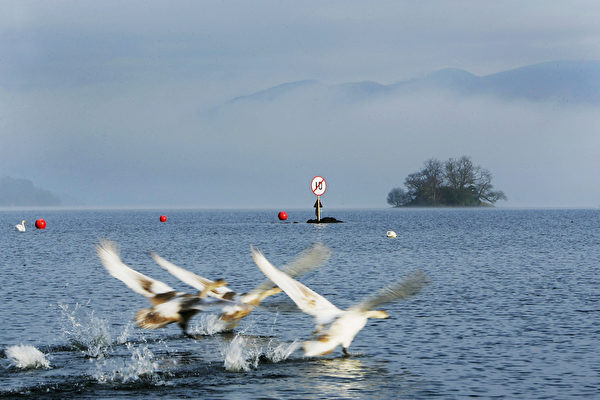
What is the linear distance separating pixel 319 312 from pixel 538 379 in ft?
17.1

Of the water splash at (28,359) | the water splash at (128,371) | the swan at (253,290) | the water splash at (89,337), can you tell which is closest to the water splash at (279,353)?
the swan at (253,290)

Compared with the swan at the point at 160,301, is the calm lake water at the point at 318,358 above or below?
below

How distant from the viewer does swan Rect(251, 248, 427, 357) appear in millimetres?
17531

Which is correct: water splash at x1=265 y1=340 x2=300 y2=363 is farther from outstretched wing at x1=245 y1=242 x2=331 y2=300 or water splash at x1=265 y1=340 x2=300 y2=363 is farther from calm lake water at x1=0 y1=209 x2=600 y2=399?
outstretched wing at x1=245 y1=242 x2=331 y2=300

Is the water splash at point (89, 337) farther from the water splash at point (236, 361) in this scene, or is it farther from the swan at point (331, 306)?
the swan at point (331, 306)

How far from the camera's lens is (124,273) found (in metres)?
18.0

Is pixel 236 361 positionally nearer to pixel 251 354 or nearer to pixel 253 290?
pixel 251 354

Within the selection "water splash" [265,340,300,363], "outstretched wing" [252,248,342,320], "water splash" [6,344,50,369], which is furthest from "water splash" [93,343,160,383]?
"outstretched wing" [252,248,342,320]

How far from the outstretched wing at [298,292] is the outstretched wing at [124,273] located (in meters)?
2.55

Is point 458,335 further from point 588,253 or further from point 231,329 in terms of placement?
point 588,253

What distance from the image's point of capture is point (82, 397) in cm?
1725

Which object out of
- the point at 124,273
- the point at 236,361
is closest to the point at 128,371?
the point at 236,361

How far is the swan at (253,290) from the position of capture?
18.8 metres

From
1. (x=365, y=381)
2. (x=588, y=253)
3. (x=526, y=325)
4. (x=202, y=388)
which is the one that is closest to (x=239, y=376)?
(x=202, y=388)
